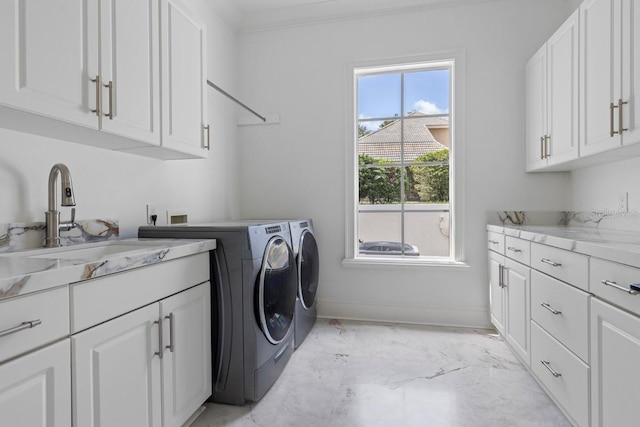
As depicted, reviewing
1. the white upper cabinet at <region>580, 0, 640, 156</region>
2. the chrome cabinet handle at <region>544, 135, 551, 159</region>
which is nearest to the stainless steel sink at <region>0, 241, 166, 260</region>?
the white upper cabinet at <region>580, 0, 640, 156</region>

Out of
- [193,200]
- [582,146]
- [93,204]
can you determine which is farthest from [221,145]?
[582,146]

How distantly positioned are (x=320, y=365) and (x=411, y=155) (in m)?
1.86

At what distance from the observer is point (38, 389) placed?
2.77 ft

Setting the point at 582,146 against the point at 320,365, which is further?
the point at 320,365

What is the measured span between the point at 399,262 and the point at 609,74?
1.78 meters

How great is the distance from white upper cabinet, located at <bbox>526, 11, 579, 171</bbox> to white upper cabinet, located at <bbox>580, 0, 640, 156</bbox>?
0.09 meters

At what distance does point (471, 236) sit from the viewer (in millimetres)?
2688

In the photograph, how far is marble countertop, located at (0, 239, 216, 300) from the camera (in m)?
0.78

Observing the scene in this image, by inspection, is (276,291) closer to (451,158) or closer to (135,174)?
(135,174)

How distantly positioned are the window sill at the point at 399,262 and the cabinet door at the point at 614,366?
4.65ft

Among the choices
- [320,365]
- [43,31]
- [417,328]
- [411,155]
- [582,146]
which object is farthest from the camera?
[411,155]

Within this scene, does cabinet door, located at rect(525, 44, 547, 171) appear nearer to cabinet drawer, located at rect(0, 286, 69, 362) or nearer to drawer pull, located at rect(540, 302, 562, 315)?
drawer pull, located at rect(540, 302, 562, 315)

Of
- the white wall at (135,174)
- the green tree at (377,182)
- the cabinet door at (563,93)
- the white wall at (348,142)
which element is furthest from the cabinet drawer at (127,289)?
the cabinet door at (563,93)

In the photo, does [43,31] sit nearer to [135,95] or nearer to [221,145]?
[135,95]
